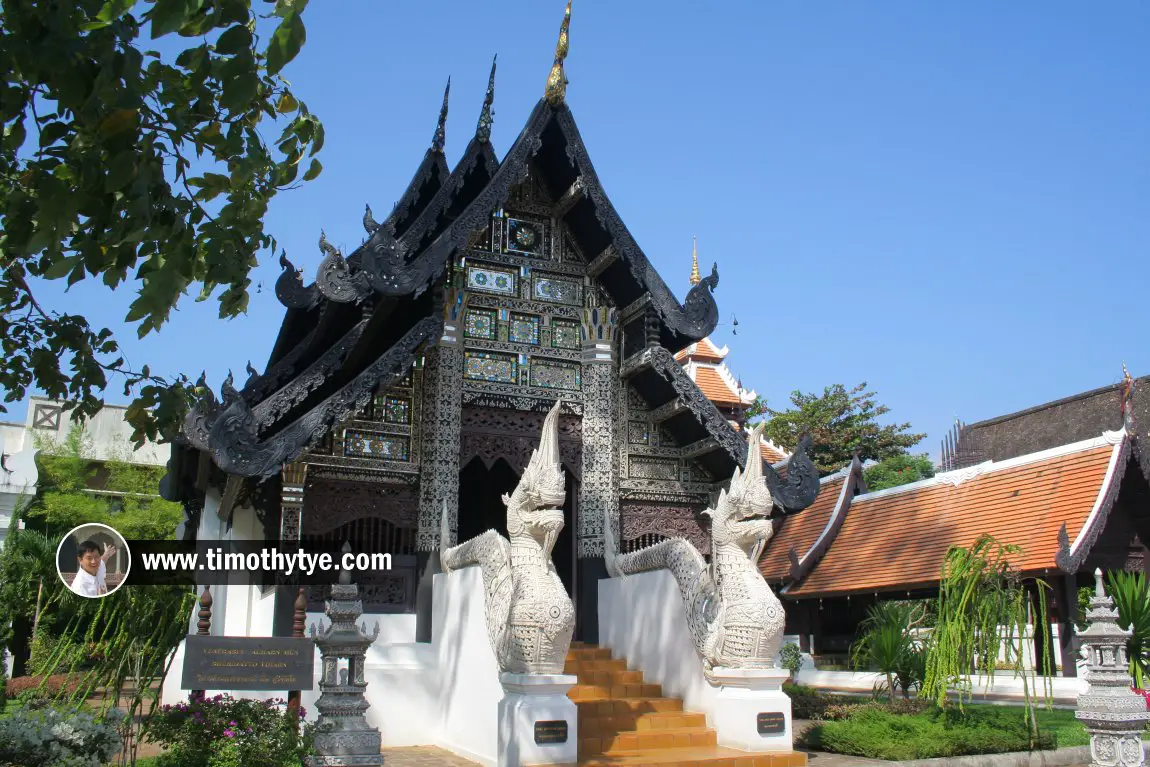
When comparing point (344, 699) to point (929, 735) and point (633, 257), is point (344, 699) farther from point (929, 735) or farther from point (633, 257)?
point (633, 257)

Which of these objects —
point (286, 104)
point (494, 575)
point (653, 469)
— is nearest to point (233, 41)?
point (286, 104)

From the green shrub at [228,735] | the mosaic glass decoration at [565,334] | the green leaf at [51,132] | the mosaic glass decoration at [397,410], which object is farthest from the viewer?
the mosaic glass decoration at [565,334]

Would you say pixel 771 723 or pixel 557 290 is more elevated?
pixel 557 290

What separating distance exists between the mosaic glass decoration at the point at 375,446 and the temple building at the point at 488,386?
0.02 meters

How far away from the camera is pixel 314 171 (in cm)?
436

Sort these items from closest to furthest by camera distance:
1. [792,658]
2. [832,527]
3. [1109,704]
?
1. [1109,704]
2. [792,658]
3. [832,527]

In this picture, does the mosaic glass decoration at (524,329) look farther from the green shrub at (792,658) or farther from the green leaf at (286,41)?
the green leaf at (286,41)

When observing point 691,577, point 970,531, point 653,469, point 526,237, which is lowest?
point 691,577

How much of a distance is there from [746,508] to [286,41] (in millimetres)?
6035

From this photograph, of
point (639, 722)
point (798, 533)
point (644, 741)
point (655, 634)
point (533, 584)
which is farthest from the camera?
point (798, 533)

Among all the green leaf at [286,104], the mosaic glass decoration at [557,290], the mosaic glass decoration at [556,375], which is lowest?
the green leaf at [286,104]

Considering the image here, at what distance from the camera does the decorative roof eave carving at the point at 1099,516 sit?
11.4 metres

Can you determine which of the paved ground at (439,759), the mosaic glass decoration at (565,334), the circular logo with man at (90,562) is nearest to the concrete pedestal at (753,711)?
the paved ground at (439,759)

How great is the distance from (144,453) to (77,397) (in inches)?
1053
